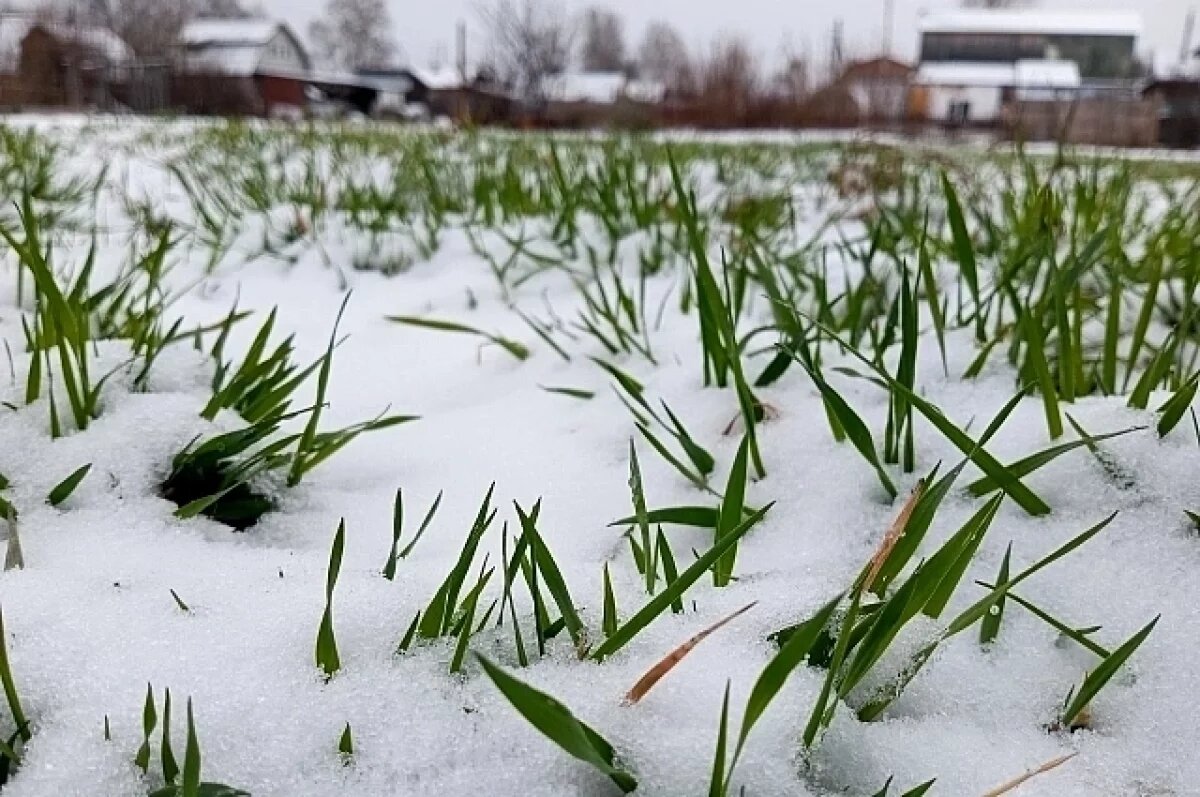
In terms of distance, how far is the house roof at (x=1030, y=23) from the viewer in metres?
45.0

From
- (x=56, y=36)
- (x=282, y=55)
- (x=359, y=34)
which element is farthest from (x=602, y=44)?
(x=56, y=36)

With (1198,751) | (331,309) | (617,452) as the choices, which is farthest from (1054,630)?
(331,309)

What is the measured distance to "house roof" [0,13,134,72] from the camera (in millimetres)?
18922

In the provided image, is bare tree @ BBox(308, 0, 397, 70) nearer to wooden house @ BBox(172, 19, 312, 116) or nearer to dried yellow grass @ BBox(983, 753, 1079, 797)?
wooden house @ BBox(172, 19, 312, 116)

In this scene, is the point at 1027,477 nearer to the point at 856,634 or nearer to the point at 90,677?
A: the point at 856,634

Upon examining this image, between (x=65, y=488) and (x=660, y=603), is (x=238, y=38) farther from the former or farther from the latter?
(x=660, y=603)

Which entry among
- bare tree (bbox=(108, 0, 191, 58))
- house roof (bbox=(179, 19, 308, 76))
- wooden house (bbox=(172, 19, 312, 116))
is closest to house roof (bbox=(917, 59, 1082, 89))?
wooden house (bbox=(172, 19, 312, 116))

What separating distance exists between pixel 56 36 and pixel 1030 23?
43762 millimetres

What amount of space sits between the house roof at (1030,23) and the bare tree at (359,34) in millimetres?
32685

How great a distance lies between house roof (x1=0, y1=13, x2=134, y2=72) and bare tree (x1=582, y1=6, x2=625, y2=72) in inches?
1480

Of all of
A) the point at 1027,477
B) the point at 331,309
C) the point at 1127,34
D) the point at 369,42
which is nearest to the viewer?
the point at 1027,477

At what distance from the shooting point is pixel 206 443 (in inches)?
32.3

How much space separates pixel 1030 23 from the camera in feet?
150

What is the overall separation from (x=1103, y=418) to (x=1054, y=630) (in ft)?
0.84
